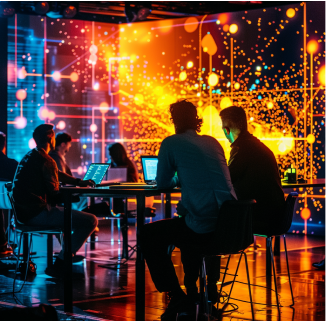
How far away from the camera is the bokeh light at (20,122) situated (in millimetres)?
8047

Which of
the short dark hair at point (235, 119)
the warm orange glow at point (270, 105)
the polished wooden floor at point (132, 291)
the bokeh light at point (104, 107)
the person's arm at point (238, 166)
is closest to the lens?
the polished wooden floor at point (132, 291)

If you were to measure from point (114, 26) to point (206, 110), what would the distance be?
2.06m

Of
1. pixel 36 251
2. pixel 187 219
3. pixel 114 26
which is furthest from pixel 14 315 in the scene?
pixel 114 26

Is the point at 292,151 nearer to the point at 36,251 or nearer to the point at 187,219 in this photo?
the point at 36,251

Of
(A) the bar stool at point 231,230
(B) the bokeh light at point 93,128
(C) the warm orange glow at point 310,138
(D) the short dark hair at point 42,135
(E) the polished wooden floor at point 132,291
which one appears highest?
(B) the bokeh light at point 93,128

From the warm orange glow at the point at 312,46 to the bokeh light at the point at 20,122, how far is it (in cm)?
420

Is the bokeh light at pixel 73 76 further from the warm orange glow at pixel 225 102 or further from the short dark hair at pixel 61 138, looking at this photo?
the short dark hair at pixel 61 138

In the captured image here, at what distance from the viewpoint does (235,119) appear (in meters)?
3.84

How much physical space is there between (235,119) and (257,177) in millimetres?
450

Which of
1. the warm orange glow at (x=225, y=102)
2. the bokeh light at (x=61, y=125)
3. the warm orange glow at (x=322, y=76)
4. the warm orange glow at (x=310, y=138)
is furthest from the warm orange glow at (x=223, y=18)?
the bokeh light at (x=61, y=125)

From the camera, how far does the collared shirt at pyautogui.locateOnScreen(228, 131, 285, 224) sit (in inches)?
145

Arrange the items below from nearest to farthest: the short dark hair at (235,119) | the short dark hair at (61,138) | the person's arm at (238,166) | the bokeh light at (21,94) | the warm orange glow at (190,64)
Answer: the person's arm at (238,166) < the short dark hair at (235,119) < the short dark hair at (61,138) < the bokeh light at (21,94) < the warm orange glow at (190,64)

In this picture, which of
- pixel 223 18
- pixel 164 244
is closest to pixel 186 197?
pixel 164 244

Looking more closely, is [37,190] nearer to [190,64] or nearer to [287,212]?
[287,212]
